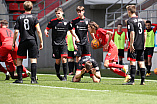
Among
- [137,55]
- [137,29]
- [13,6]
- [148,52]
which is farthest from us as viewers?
[13,6]

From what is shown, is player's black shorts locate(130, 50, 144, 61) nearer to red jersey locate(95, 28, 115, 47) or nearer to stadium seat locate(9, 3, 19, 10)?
red jersey locate(95, 28, 115, 47)

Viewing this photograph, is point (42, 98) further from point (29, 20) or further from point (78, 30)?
point (78, 30)

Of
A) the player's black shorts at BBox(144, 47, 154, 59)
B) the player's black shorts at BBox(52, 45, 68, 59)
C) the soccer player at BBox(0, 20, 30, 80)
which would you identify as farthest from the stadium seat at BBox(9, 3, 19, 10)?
the soccer player at BBox(0, 20, 30, 80)

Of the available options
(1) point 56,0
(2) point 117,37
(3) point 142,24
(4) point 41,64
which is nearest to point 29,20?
(3) point 142,24

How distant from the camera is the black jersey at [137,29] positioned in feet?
30.7

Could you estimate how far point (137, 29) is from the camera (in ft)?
31.0

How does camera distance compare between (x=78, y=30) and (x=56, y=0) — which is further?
(x=56, y=0)

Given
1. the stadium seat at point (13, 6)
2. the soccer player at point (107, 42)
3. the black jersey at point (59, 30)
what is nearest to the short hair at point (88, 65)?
the soccer player at point (107, 42)

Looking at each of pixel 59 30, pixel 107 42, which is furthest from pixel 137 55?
pixel 59 30

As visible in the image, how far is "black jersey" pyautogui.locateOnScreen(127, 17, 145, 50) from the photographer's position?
9359 millimetres

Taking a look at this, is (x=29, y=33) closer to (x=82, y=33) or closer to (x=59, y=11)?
(x=59, y=11)

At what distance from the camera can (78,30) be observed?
12.3m

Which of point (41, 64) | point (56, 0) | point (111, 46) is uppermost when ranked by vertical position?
point (56, 0)

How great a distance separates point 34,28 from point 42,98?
11.6ft
